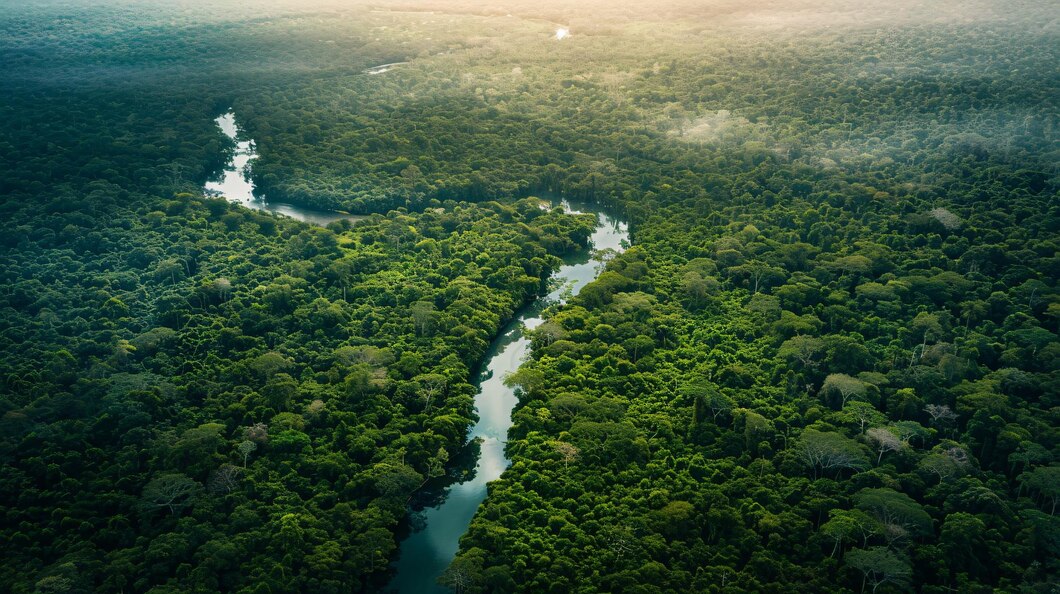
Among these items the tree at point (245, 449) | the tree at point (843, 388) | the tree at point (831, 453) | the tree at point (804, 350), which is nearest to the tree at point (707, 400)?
the tree at point (831, 453)

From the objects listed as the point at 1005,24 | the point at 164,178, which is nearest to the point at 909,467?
the point at 164,178

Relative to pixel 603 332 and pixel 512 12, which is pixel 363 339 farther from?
pixel 512 12

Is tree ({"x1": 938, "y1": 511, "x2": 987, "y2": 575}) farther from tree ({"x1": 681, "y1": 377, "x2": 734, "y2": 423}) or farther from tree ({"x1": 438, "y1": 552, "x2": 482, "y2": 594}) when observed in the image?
tree ({"x1": 438, "y1": 552, "x2": 482, "y2": 594})

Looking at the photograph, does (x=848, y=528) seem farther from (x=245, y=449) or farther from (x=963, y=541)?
(x=245, y=449)

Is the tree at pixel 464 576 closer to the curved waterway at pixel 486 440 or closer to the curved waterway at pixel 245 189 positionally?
the curved waterway at pixel 486 440

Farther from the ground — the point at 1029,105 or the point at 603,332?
the point at 1029,105
